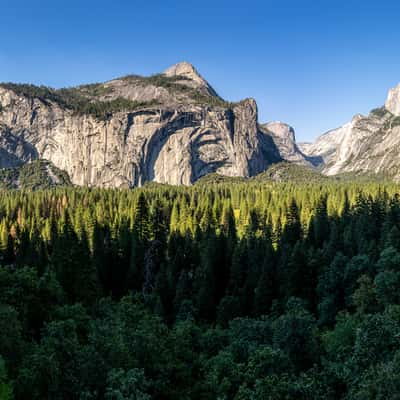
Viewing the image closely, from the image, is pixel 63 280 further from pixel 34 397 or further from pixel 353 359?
pixel 353 359

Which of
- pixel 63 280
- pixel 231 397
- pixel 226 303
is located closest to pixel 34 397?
pixel 231 397

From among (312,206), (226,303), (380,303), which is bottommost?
(226,303)

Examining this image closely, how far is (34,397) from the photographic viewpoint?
22.3 m

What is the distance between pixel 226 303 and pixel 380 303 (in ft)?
73.8

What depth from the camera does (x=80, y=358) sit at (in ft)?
79.0

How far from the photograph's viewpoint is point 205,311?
65812mm

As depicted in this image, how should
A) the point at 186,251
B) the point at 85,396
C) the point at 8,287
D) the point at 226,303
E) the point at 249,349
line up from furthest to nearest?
the point at 186,251 → the point at 226,303 → the point at 8,287 → the point at 249,349 → the point at 85,396

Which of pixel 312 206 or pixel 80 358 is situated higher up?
pixel 312 206

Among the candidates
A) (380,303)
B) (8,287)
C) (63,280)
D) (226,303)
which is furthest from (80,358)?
(226,303)

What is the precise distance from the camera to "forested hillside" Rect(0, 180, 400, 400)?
76.3 feet

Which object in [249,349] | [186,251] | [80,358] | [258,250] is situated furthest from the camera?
[186,251]

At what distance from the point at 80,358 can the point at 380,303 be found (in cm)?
2711

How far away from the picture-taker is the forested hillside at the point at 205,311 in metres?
23.2

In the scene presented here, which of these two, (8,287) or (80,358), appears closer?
(80,358)
